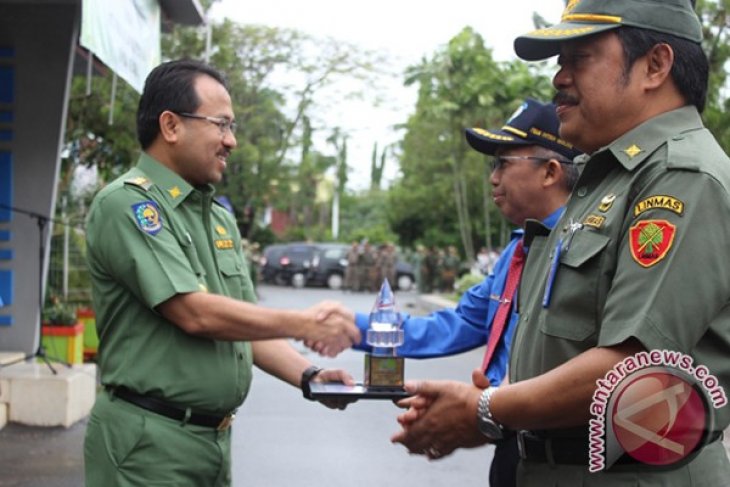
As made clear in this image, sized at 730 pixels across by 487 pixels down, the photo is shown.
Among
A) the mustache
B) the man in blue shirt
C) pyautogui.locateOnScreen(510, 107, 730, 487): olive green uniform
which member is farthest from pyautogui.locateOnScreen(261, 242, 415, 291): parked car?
pyautogui.locateOnScreen(510, 107, 730, 487): olive green uniform

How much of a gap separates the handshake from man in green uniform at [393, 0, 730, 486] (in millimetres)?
704

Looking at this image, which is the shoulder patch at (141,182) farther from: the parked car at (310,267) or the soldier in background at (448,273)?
the parked car at (310,267)

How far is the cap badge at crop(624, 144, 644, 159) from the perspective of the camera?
Answer: 219 centimetres

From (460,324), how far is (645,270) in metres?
1.89

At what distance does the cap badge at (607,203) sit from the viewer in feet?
7.12

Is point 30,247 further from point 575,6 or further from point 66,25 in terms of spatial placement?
point 575,6

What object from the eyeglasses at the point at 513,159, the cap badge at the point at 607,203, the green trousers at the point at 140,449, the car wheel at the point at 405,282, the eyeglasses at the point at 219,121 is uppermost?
the eyeglasses at the point at 219,121

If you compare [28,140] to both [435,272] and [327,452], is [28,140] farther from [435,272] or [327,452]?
[435,272]

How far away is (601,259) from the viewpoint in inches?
83.9

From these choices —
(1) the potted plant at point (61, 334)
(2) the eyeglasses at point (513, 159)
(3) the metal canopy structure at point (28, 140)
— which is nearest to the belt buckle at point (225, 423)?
(2) the eyeglasses at point (513, 159)

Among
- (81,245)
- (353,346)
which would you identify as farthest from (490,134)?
(81,245)

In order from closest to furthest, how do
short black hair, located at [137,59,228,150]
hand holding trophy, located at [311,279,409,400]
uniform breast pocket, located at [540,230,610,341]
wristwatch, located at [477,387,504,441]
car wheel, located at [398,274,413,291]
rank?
uniform breast pocket, located at [540,230,610,341] < wristwatch, located at [477,387,504,441] < hand holding trophy, located at [311,279,409,400] < short black hair, located at [137,59,228,150] < car wheel, located at [398,274,413,291]

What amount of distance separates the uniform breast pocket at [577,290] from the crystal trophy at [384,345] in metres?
0.91

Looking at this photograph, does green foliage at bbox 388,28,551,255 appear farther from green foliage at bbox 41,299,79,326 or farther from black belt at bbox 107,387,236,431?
black belt at bbox 107,387,236,431
